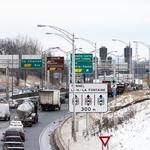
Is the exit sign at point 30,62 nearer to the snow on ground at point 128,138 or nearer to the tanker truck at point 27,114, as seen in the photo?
the tanker truck at point 27,114

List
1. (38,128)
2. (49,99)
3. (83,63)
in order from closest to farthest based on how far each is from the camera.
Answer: (38,128) → (83,63) → (49,99)

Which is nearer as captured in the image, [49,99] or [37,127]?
[37,127]

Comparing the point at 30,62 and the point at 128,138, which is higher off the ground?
the point at 30,62

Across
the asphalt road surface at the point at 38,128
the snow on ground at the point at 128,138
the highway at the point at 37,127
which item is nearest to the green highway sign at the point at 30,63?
the highway at the point at 37,127

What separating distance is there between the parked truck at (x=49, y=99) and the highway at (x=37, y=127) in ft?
4.43

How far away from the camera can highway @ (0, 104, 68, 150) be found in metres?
49.3

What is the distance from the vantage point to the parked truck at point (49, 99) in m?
89.8

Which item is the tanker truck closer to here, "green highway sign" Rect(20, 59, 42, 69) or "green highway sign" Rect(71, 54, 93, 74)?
"green highway sign" Rect(71, 54, 93, 74)

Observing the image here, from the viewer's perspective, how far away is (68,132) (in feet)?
190

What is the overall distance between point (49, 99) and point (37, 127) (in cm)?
2156

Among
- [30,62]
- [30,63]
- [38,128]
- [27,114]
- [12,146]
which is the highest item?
[30,62]

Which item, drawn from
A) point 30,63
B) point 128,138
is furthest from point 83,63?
point 30,63

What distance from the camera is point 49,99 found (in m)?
89.8

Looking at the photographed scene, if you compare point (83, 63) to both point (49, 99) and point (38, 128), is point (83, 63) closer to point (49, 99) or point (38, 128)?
point (38, 128)
